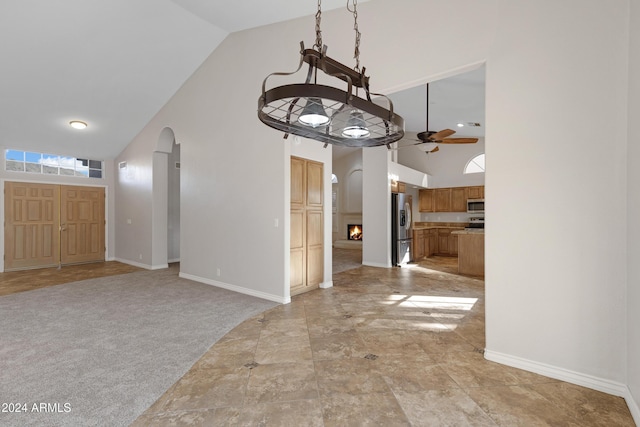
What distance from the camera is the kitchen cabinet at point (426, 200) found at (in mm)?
9902

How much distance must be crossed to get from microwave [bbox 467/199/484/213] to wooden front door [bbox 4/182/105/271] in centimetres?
976

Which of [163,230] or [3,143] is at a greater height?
[3,143]

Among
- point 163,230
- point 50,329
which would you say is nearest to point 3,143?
point 163,230

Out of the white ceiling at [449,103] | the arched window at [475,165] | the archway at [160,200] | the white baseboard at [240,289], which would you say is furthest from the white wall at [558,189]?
the arched window at [475,165]

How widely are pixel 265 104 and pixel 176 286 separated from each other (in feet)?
15.4

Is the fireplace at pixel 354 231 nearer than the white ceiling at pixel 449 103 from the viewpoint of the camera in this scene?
No

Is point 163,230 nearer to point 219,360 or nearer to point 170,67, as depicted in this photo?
point 170,67

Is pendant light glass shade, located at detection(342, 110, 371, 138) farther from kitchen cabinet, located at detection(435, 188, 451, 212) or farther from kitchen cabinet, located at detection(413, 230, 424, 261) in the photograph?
kitchen cabinet, located at detection(435, 188, 451, 212)

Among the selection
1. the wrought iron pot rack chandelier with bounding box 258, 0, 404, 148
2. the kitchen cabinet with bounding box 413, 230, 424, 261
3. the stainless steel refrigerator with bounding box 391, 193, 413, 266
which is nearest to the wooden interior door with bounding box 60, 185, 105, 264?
the stainless steel refrigerator with bounding box 391, 193, 413, 266

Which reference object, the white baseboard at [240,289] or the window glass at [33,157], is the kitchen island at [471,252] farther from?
the window glass at [33,157]

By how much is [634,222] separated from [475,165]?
793 cm

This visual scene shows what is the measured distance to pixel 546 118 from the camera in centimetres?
→ 246

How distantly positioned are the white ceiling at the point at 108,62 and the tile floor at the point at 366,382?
150 inches

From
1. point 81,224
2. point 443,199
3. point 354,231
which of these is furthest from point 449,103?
point 81,224
